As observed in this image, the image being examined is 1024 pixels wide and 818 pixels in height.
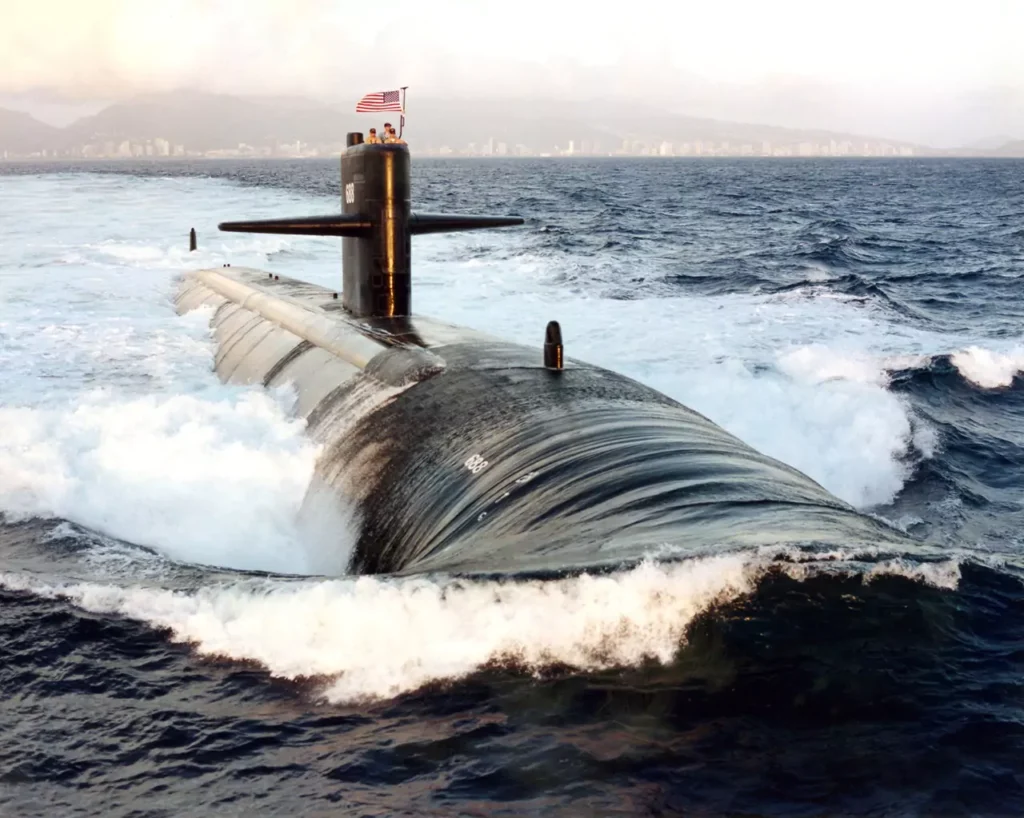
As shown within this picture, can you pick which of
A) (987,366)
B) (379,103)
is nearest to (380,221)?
(379,103)

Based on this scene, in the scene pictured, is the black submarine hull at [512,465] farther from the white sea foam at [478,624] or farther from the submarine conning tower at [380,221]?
the submarine conning tower at [380,221]

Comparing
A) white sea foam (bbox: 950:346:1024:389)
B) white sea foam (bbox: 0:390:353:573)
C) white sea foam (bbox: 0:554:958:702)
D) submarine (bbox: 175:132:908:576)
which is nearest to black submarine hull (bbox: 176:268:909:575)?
submarine (bbox: 175:132:908:576)

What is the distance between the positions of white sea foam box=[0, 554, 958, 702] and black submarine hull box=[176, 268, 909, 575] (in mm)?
166

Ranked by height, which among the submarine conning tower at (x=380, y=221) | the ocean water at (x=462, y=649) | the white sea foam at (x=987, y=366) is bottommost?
the white sea foam at (x=987, y=366)

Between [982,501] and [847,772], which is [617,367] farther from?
[847,772]

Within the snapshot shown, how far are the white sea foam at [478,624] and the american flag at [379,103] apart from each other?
8163 mm

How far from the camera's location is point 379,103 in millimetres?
11695

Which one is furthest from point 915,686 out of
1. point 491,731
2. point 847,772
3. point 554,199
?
point 554,199

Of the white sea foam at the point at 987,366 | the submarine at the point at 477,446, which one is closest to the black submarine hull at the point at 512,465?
the submarine at the point at 477,446

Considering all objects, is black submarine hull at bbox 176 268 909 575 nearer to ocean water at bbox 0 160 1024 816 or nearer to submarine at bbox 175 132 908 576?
submarine at bbox 175 132 908 576

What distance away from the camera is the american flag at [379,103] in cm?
1147

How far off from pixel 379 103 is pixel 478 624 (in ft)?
29.2

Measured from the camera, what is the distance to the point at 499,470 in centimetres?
638

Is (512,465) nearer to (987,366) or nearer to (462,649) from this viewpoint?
(462,649)
